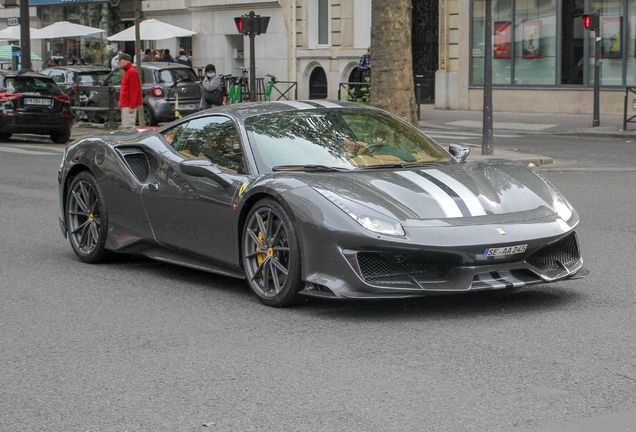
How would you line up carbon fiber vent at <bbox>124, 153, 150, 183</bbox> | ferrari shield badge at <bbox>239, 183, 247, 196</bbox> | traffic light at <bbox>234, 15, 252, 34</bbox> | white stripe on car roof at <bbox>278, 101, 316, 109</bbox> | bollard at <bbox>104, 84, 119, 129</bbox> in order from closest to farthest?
ferrari shield badge at <bbox>239, 183, 247, 196</bbox> < white stripe on car roof at <bbox>278, 101, 316, 109</bbox> < carbon fiber vent at <bbox>124, 153, 150, 183</bbox> < traffic light at <bbox>234, 15, 252, 34</bbox> < bollard at <bbox>104, 84, 119, 129</bbox>

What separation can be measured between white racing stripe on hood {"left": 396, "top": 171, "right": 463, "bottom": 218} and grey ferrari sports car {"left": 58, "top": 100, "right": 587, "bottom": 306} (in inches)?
0.4

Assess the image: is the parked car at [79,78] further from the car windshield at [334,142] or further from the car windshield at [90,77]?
the car windshield at [334,142]

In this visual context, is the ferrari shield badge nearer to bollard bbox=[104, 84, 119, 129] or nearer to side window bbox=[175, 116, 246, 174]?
side window bbox=[175, 116, 246, 174]

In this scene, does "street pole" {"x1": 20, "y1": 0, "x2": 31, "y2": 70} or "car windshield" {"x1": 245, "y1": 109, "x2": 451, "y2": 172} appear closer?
"car windshield" {"x1": 245, "y1": 109, "x2": 451, "y2": 172}

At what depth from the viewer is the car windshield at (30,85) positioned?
2362cm

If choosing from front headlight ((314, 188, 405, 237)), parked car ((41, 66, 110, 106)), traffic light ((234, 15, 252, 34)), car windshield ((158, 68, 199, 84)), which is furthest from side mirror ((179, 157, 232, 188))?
parked car ((41, 66, 110, 106))

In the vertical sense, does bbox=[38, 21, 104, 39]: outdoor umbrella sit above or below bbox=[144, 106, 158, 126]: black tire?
above

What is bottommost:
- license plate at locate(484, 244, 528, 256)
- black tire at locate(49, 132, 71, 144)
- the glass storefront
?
black tire at locate(49, 132, 71, 144)

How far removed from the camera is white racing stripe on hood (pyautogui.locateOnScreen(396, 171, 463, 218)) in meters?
6.45

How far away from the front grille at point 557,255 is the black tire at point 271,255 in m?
1.41

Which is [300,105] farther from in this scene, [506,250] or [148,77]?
[148,77]

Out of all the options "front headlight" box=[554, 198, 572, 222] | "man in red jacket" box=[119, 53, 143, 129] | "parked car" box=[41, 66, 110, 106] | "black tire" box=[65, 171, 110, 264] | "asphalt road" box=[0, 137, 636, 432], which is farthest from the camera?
"parked car" box=[41, 66, 110, 106]

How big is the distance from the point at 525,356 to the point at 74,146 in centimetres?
485

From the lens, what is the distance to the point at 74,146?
29.7 feet
